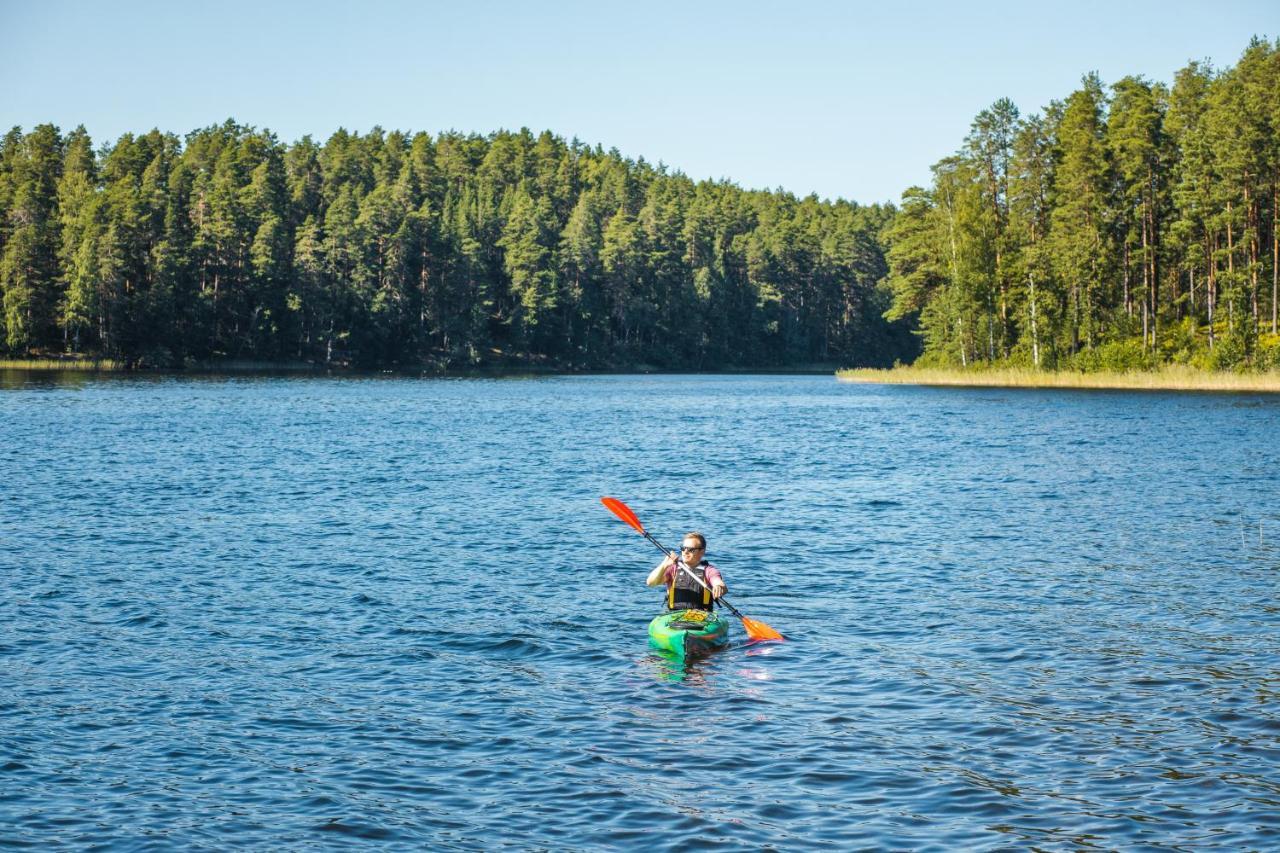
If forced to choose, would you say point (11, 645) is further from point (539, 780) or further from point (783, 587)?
point (783, 587)

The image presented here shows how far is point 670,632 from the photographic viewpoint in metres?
16.0

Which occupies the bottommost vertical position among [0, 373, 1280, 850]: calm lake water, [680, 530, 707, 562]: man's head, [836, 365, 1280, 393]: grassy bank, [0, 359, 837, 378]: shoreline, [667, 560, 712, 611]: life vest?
[0, 373, 1280, 850]: calm lake water

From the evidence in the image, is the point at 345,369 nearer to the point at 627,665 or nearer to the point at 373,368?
the point at 373,368

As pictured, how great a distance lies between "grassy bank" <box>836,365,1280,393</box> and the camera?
7081 centimetres

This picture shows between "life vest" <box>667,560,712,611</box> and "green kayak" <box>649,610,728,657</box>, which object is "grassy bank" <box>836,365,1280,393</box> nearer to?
"life vest" <box>667,560,712,611</box>

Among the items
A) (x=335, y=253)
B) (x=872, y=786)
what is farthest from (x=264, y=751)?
(x=335, y=253)

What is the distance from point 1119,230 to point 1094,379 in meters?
13.8

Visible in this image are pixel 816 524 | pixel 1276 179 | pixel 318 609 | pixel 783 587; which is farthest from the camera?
pixel 1276 179

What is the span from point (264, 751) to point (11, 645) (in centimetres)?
626

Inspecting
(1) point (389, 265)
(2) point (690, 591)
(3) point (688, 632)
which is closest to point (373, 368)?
(1) point (389, 265)

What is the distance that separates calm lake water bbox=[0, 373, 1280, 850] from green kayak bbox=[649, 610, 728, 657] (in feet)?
1.10

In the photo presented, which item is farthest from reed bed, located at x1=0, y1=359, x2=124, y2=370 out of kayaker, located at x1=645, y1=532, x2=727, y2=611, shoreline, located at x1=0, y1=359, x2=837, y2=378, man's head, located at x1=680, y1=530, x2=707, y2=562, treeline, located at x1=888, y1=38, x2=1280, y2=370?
man's head, located at x1=680, y1=530, x2=707, y2=562

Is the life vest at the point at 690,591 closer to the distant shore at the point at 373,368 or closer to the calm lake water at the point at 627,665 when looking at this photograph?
the calm lake water at the point at 627,665

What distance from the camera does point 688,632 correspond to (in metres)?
16.0
